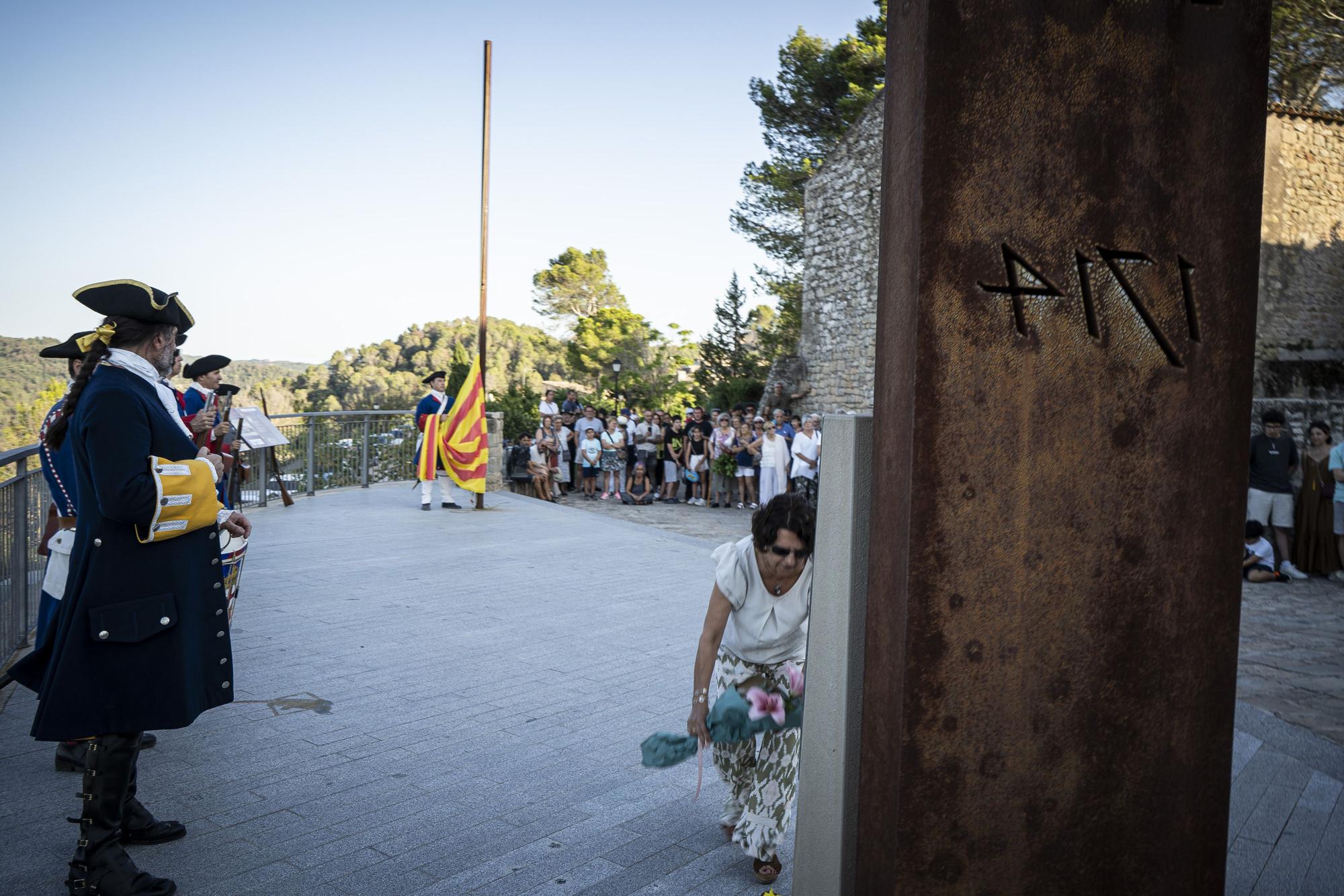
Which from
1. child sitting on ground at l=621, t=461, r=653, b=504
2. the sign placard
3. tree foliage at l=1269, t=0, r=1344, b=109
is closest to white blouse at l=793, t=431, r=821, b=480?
child sitting on ground at l=621, t=461, r=653, b=504

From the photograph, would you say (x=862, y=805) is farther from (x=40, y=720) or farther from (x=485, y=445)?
(x=485, y=445)

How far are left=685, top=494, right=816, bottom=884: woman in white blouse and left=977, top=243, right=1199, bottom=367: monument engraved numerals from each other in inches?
58.9

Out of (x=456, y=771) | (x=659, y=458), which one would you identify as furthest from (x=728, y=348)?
(x=456, y=771)

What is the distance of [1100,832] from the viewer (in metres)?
1.94

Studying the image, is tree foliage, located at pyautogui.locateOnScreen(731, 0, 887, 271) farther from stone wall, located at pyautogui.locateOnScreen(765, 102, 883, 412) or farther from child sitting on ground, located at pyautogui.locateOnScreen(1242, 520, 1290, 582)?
child sitting on ground, located at pyautogui.locateOnScreen(1242, 520, 1290, 582)

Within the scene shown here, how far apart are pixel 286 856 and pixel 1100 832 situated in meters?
2.69

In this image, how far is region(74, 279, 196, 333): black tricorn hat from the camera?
2.99 m

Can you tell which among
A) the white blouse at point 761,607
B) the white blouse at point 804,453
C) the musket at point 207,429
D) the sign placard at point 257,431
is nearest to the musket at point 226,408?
the musket at point 207,429

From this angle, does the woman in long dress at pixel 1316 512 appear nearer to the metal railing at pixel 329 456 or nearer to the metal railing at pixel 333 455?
the metal railing at pixel 329 456

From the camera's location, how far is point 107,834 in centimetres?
293

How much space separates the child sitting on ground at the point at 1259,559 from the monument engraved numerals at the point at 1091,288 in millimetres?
9615

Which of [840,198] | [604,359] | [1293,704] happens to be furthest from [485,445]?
[604,359]

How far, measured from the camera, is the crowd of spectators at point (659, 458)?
16266mm

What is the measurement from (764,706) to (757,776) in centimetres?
30
